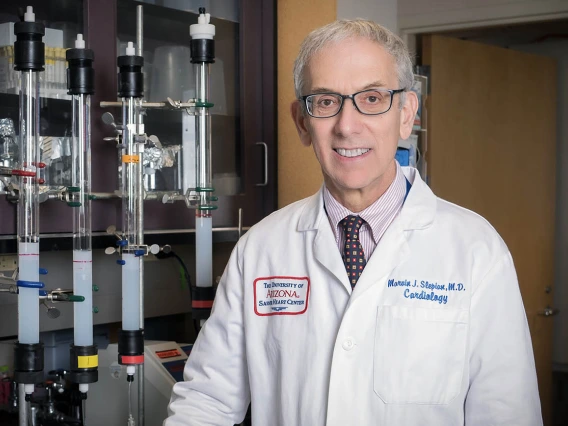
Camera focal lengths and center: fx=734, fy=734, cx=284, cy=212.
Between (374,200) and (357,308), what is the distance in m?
0.22

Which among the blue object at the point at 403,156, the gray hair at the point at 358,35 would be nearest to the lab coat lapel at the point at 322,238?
the gray hair at the point at 358,35

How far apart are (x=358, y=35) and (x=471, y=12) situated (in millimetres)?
1782

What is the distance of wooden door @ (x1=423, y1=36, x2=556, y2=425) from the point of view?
312cm

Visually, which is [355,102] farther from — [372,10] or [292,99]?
[372,10]

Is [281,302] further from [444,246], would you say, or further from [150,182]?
[150,182]

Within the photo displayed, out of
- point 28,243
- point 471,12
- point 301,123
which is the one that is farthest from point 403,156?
point 28,243

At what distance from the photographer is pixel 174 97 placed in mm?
2186

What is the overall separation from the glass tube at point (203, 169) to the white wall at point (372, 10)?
0.76 m

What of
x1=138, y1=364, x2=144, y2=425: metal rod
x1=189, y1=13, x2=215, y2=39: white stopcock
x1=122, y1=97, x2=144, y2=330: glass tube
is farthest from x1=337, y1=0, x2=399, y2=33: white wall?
x1=138, y1=364, x2=144, y2=425: metal rod

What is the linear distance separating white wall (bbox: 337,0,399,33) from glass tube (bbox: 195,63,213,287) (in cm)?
76

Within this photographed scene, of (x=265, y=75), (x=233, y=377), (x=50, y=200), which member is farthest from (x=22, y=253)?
(x=265, y=75)

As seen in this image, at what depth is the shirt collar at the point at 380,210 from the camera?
1.39 m

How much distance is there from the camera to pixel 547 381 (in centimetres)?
378

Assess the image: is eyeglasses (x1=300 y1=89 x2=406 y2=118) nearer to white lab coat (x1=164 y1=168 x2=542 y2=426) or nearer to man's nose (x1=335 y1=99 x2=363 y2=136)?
man's nose (x1=335 y1=99 x2=363 y2=136)
